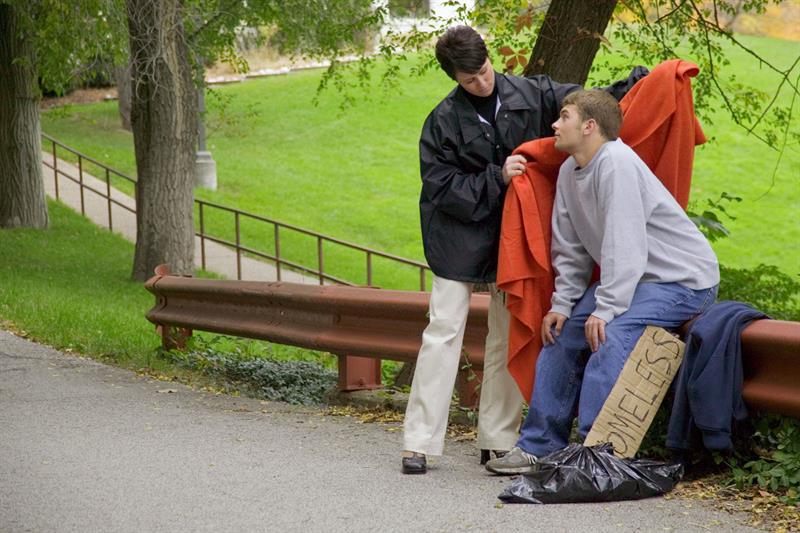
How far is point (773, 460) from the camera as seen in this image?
493 centimetres

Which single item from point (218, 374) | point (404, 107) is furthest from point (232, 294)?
point (404, 107)

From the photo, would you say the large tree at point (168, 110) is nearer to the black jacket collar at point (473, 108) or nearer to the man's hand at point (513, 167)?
the black jacket collar at point (473, 108)

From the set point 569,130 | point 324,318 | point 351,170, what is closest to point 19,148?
point 324,318

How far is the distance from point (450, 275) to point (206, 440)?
159cm

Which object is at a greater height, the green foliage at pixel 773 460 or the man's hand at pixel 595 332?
the man's hand at pixel 595 332

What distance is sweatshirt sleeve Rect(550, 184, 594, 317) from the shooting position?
17.4ft

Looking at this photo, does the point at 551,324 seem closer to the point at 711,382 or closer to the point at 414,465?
the point at 711,382

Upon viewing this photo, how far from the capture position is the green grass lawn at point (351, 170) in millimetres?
26578

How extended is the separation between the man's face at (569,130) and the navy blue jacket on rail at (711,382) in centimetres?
93

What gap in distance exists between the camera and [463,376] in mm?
6512

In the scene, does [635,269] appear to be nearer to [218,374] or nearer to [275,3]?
[218,374]

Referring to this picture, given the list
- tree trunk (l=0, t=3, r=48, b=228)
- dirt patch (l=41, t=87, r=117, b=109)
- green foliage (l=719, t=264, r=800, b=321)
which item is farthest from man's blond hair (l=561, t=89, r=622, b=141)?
dirt patch (l=41, t=87, r=117, b=109)

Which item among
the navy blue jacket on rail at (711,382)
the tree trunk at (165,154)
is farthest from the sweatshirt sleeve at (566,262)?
the tree trunk at (165,154)

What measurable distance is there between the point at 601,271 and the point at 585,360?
1.52 ft
